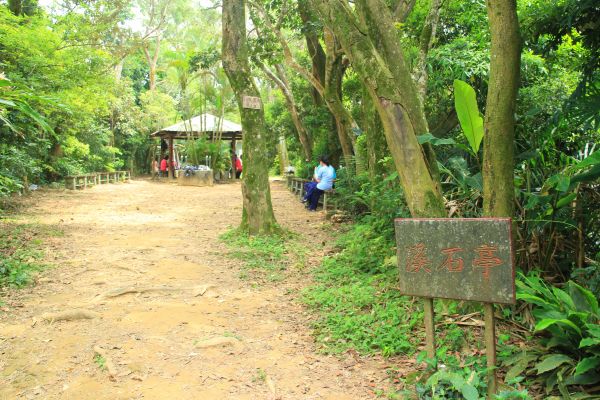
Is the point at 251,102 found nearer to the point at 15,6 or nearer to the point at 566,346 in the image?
the point at 566,346

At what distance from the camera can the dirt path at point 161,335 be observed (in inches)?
137

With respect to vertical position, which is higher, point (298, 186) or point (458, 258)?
point (298, 186)

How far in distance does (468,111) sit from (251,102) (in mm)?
4723

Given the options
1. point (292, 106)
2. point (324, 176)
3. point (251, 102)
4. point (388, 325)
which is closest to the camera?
point (388, 325)

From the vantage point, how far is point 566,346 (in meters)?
3.17

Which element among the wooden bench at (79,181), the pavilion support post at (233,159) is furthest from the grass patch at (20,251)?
the pavilion support post at (233,159)

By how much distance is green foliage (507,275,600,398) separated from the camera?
2.89 m

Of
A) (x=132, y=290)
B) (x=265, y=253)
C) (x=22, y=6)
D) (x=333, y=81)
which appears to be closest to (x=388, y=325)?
(x=132, y=290)

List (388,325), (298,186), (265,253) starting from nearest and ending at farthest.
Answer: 1. (388,325)
2. (265,253)
3. (298,186)

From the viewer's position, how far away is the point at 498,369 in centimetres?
329

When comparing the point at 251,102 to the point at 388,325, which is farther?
the point at 251,102

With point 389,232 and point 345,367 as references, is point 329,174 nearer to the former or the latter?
point 389,232

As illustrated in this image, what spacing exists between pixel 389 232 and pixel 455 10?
511 cm

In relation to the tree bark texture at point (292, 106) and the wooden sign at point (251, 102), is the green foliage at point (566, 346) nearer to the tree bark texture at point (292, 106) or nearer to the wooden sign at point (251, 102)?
the wooden sign at point (251, 102)
